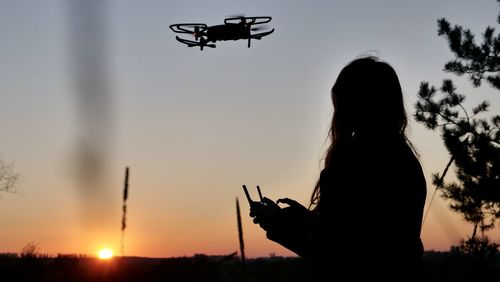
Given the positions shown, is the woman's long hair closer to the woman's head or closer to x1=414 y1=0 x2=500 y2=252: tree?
the woman's head

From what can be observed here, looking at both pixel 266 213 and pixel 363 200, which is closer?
pixel 363 200

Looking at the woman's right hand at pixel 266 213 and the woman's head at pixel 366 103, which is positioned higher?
the woman's head at pixel 366 103

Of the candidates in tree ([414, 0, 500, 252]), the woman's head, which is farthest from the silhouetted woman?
tree ([414, 0, 500, 252])

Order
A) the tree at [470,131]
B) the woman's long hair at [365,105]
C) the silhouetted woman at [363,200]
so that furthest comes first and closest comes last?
1. the tree at [470,131]
2. the woman's long hair at [365,105]
3. the silhouetted woman at [363,200]

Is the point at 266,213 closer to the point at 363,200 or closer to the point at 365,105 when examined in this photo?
the point at 363,200

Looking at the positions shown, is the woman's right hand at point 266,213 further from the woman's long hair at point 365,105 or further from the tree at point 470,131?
the tree at point 470,131

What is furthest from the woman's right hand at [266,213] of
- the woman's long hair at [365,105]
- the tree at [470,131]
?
the tree at [470,131]

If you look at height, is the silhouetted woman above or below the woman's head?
below

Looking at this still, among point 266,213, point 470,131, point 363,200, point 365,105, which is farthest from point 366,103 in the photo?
point 470,131
